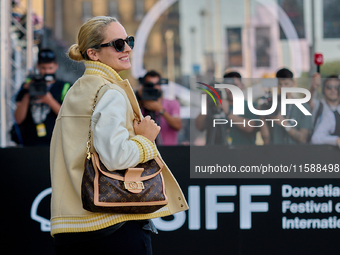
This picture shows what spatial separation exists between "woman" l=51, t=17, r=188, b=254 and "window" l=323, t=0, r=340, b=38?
23.1ft

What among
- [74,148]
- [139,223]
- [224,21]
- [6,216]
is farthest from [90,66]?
[224,21]

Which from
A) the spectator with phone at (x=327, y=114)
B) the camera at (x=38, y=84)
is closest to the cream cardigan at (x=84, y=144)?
the spectator with phone at (x=327, y=114)

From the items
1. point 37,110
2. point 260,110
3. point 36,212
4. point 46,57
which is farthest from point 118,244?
point 46,57

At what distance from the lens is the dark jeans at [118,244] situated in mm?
2184

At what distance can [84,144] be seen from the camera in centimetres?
221

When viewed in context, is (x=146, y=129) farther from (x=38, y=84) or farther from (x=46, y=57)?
(x=46, y=57)

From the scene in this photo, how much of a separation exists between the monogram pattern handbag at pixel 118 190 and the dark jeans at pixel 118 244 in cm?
9

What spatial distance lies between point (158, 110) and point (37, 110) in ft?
3.79

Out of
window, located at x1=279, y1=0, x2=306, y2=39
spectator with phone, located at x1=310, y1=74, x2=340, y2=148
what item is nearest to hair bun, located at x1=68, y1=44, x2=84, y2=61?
spectator with phone, located at x1=310, y1=74, x2=340, y2=148

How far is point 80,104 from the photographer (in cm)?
224

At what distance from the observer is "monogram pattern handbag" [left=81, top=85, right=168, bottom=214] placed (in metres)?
2.10

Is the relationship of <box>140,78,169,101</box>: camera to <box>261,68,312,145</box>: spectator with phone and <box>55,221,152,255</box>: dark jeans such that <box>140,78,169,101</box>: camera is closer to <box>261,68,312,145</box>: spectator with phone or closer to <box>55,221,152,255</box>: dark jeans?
<box>261,68,312,145</box>: spectator with phone

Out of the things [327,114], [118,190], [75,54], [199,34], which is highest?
[199,34]

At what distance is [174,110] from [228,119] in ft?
4.80
